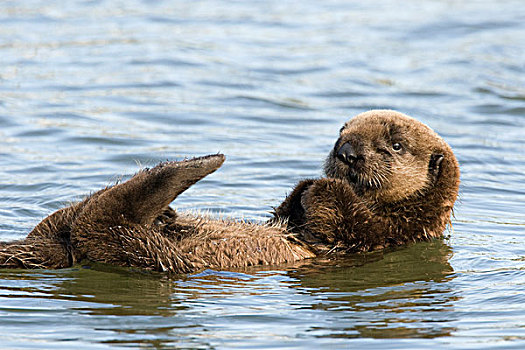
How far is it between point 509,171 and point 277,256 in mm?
4184

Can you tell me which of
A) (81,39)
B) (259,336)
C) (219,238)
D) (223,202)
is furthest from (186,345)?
(81,39)

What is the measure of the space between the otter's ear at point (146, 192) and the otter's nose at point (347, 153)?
113 cm

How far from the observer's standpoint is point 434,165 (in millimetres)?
6402

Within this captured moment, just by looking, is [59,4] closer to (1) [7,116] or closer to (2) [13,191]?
(1) [7,116]

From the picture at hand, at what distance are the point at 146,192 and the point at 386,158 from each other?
6.24 feet

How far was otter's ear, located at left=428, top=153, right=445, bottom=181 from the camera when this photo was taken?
6.39 m

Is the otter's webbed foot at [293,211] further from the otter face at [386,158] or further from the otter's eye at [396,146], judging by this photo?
the otter's eye at [396,146]

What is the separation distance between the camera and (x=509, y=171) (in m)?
9.34

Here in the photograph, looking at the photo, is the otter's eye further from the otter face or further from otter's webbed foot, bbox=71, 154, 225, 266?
otter's webbed foot, bbox=71, 154, 225, 266

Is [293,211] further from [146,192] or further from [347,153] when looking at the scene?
[146,192]

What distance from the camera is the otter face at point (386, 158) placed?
628cm

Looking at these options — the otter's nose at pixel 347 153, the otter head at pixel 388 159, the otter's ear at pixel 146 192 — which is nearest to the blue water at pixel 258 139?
the otter's ear at pixel 146 192

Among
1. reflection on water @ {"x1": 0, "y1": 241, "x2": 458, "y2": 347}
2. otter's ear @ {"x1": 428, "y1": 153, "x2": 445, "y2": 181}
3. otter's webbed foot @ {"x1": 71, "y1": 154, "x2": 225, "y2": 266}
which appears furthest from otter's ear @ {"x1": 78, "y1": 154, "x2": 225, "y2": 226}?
otter's ear @ {"x1": 428, "y1": 153, "x2": 445, "y2": 181}

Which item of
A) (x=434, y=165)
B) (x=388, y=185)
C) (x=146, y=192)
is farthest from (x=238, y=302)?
(x=434, y=165)
